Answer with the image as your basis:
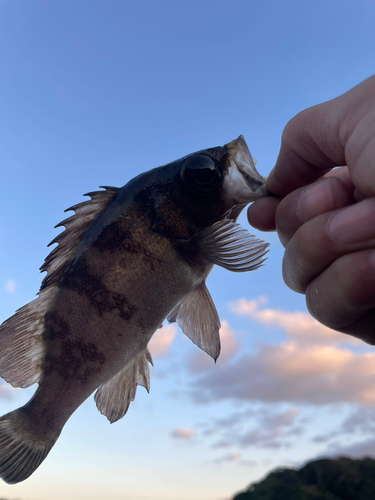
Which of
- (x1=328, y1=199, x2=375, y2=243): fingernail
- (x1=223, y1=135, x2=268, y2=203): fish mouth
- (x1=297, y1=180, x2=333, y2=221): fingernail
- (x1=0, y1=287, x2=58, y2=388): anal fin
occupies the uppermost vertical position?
(x1=223, y1=135, x2=268, y2=203): fish mouth

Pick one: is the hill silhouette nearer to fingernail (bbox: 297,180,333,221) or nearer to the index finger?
the index finger

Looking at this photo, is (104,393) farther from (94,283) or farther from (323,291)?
(323,291)

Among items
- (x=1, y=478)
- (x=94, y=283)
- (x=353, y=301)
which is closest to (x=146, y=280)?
(x=94, y=283)

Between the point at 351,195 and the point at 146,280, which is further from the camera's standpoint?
the point at 146,280

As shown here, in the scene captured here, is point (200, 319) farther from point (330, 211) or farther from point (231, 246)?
point (330, 211)

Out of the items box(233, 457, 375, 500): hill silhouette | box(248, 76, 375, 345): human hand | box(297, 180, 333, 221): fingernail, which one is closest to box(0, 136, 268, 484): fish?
box(248, 76, 375, 345): human hand

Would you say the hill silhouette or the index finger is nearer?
the index finger

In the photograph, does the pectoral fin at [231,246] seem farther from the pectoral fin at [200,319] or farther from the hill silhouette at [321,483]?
the hill silhouette at [321,483]
